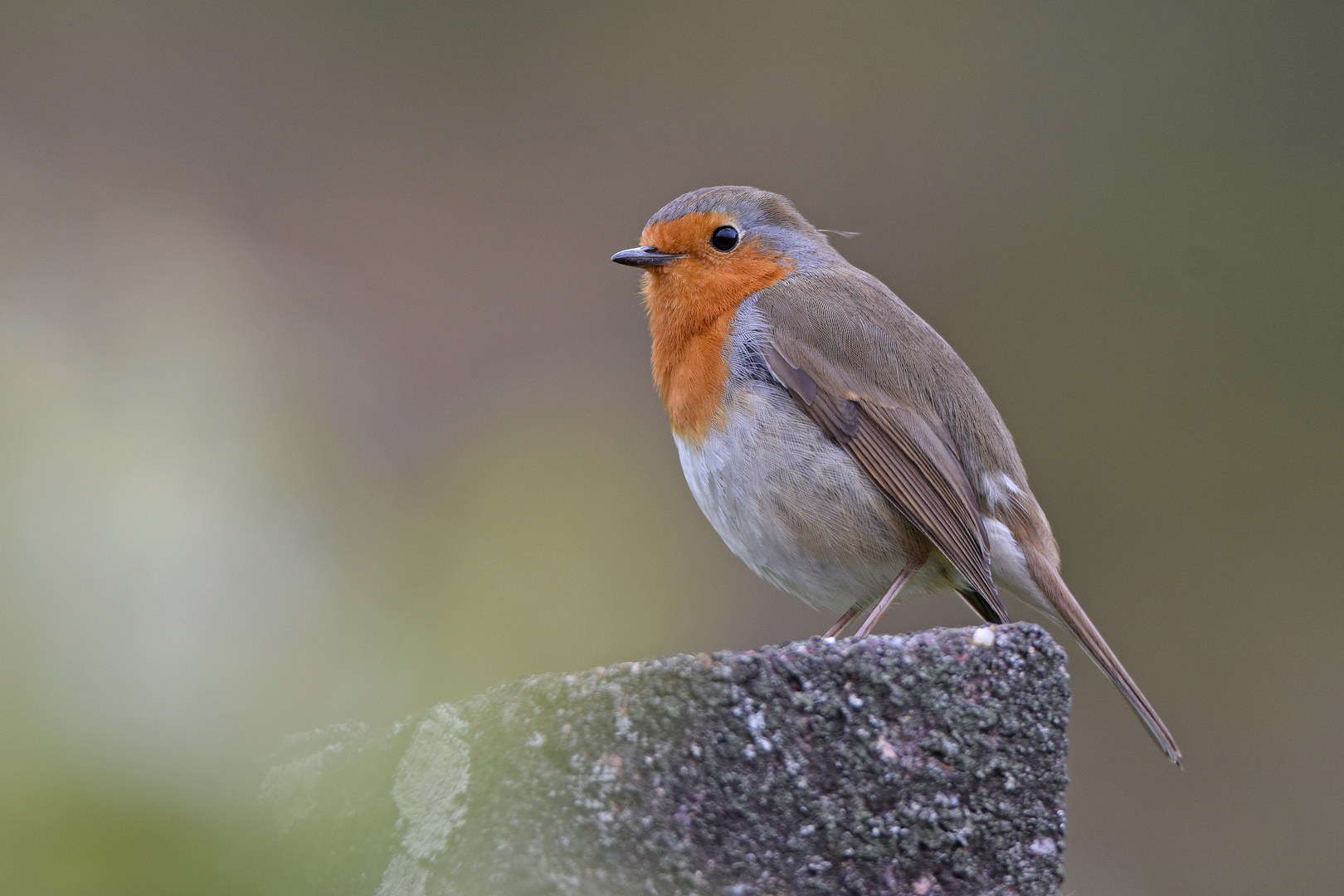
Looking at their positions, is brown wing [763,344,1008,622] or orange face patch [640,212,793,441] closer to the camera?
brown wing [763,344,1008,622]

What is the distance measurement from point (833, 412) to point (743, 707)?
62.4 inches

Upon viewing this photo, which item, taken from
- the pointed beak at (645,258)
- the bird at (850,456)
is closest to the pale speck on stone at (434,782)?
the bird at (850,456)

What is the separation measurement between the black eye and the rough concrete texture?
211cm

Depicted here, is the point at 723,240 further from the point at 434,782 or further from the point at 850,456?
the point at 434,782

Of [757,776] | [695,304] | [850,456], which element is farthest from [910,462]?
[757,776]

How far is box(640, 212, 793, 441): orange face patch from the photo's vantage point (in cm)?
306

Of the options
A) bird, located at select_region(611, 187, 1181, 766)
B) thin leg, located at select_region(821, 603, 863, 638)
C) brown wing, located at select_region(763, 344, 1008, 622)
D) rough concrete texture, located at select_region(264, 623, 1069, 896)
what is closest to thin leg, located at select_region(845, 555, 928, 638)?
bird, located at select_region(611, 187, 1181, 766)

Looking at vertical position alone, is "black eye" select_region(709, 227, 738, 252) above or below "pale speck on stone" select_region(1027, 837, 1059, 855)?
above

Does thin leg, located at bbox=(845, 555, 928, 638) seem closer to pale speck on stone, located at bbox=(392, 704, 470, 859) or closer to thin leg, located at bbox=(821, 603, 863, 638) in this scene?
thin leg, located at bbox=(821, 603, 863, 638)

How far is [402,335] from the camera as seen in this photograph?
5496 millimetres

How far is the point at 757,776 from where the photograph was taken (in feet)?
4.53

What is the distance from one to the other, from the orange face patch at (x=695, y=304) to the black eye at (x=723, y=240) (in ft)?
0.05

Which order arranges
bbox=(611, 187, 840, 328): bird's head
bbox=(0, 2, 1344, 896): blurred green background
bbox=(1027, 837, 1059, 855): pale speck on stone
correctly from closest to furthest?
bbox=(1027, 837, 1059, 855): pale speck on stone
bbox=(611, 187, 840, 328): bird's head
bbox=(0, 2, 1344, 896): blurred green background

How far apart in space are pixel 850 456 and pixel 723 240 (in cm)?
94
